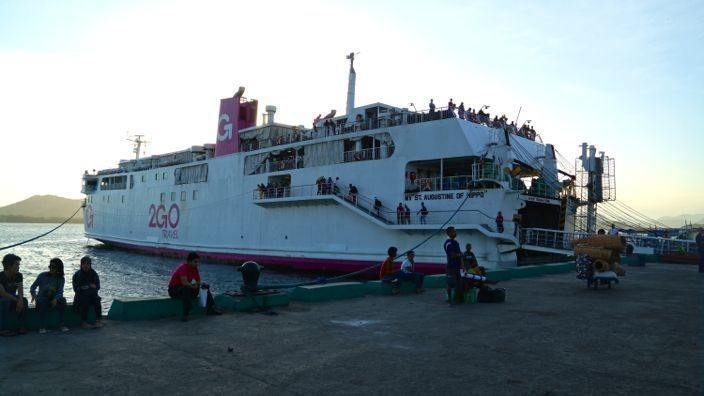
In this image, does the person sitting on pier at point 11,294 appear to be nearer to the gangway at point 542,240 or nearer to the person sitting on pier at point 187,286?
the person sitting on pier at point 187,286

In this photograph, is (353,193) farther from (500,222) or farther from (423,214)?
(500,222)

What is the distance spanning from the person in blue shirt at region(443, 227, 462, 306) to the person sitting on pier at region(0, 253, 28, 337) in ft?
23.0

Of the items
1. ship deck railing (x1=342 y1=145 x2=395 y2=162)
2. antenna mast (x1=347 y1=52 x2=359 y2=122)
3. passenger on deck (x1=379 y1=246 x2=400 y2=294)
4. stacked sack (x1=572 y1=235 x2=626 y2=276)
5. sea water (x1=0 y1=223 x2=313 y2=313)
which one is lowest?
sea water (x1=0 y1=223 x2=313 y2=313)

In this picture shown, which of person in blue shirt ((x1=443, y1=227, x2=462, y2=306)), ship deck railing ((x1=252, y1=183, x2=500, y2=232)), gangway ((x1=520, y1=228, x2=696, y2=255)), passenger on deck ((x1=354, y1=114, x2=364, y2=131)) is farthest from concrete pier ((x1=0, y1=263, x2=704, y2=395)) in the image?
passenger on deck ((x1=354, y1=114, x2=364, y2=131))

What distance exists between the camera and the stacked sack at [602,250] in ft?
36.1

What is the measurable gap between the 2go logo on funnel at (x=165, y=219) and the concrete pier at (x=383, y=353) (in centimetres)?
2822

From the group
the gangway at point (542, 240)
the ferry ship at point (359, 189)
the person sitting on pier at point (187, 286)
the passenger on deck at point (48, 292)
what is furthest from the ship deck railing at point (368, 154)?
the passenger on deck at point (48, 292)

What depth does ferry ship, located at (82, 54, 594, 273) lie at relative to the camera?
19.1 m

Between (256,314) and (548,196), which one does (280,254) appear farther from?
(256,314)

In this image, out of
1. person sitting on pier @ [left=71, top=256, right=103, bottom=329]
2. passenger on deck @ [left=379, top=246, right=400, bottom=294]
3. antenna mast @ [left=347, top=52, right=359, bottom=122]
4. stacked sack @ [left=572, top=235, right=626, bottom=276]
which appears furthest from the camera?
antenna mast @ [left=347, top=52, right=359, bottom=122]

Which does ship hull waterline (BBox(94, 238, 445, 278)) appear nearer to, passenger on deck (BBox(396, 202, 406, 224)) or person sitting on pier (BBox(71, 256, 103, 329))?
passenger on deck (BBox(396, 202, 406, 224))

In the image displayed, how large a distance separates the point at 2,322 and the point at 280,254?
64.7ft

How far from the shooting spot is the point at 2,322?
21.1ft

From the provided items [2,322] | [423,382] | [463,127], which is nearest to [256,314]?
[2,322]
